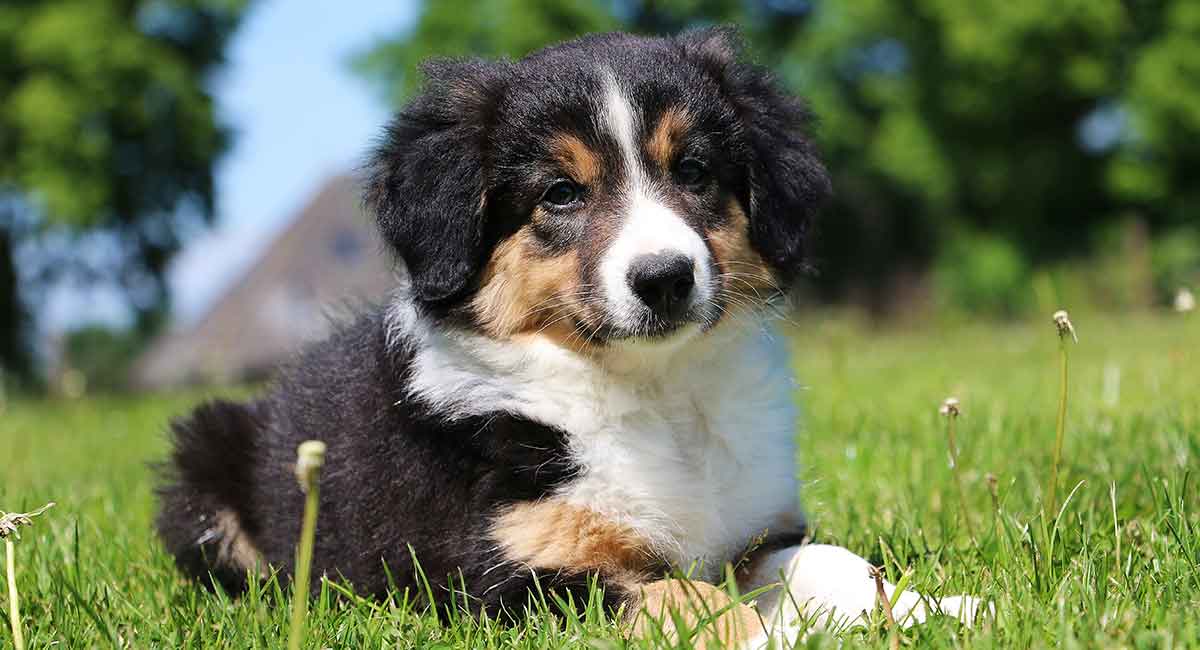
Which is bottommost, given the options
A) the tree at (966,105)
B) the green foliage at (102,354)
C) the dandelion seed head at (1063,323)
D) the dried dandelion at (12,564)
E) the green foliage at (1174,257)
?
the green foliage at (102,354)

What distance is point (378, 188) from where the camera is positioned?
3.50 metres

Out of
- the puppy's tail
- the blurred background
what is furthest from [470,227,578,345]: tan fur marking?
the blurred background

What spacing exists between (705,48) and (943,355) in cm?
897

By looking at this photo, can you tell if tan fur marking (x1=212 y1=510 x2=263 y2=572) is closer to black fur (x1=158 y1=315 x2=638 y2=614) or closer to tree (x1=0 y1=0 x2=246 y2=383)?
black fur (x1=158 y1=315 x2=638 y2=614)

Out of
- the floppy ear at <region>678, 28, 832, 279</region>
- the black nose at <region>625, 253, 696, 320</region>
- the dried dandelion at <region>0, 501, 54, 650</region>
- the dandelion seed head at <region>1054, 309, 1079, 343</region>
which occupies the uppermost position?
the floppy ear at <region>678, 28, 832, 279</region>

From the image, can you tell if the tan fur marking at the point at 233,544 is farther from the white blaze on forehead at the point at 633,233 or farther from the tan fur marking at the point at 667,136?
the tan fur marking at the point at 667,136

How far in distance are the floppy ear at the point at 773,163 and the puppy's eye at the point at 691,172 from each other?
186mm

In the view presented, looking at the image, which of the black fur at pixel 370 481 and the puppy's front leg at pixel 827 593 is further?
the black fur at pixel 370 481

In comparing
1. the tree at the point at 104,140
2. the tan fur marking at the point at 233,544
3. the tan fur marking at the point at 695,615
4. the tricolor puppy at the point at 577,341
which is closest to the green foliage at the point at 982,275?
the tree at the point at 104,140

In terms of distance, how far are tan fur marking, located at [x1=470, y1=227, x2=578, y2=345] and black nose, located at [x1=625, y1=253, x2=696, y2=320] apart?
237 mm

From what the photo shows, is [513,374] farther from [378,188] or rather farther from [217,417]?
[217,417]

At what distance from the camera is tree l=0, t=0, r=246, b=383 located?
64.5 feet

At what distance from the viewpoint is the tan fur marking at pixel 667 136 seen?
3340mm

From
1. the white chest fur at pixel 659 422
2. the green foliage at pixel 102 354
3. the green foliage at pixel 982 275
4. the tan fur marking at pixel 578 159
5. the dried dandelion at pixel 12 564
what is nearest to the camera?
the dried dandelion at pixel 12 564
